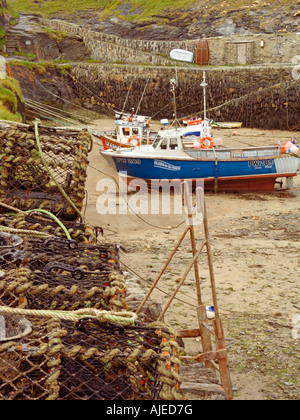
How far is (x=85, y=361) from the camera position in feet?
9.30

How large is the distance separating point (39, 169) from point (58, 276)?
2354 millimetres

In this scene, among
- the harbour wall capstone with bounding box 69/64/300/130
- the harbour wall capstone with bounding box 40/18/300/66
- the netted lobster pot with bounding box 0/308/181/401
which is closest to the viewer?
the netted lobster pot with bounding box 0/308/181/401

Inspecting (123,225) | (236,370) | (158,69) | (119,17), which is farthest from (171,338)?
(119,17)

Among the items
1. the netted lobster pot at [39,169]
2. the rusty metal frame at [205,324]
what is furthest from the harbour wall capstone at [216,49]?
the rusty metal frame at [205,324]

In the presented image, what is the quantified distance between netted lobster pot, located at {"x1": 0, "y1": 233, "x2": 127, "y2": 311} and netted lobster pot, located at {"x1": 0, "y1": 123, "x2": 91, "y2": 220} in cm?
111

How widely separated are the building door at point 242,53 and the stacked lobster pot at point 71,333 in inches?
1264

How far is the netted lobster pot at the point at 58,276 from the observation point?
336cm

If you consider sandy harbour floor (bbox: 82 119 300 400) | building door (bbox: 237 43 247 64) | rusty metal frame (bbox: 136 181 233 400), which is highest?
building door (bbox: 237 43 247 64)

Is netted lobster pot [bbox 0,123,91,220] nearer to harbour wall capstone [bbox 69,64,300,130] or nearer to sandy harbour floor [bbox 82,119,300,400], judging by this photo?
sandy harbour floor [bbox 82,119,300,400]

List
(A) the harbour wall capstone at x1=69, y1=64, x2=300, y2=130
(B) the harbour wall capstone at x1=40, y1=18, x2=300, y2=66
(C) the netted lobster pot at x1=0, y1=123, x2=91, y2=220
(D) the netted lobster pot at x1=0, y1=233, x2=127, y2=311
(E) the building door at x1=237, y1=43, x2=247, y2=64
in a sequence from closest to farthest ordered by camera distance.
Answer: (D) the netted lobster pot at x1=0, y1=233, x2=127, y2=311
(C) the netted lobster pot at x1=0, y1=123, x2=91, y2=220
(A) the harbour wall capstone at x1=69, y1=64, x2=300, y2=130
(B) the harbour wall capstone at x1=40, y1=18, x2=300, y2=66
(E) the building door at x1=237, y1=43, x2=247, y2=64

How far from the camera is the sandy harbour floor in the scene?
5.82m

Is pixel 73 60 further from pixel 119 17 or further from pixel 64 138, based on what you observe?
pixel 64 138

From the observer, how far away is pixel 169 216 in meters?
13.5

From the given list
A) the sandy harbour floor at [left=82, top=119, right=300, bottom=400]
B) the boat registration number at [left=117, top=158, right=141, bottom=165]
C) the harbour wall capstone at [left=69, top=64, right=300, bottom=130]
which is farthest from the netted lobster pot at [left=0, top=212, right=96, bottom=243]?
the harbour wall capstone at [left=69, top=64, right=300, bottom=130]
